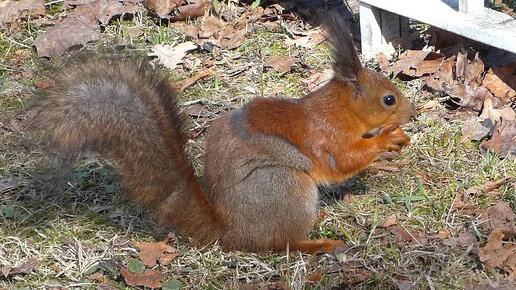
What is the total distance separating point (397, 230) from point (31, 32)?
275 centimetres

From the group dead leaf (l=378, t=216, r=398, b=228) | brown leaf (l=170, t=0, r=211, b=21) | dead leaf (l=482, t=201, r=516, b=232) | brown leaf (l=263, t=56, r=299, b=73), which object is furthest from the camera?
brown leaf (l=170, t=0, r=211, b=21)

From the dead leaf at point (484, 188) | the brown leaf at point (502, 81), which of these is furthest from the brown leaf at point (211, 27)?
the dead leaf at point (484, 188)

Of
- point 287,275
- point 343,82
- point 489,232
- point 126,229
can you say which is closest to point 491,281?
point 489,232

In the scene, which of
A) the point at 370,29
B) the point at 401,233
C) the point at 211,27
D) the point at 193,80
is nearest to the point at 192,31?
the point at 211,27

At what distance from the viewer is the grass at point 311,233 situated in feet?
9.22

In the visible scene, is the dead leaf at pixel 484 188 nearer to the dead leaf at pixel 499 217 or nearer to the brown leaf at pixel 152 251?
the dead leaf at pixel 499 217

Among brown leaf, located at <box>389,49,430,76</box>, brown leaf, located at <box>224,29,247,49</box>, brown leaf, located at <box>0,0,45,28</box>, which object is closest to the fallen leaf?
brown leaf, located at <box>389,49,430,76</box>

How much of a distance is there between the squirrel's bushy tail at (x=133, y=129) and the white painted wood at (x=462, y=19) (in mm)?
1646

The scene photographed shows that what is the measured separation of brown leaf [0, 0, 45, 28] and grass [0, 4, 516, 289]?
951 millimetres

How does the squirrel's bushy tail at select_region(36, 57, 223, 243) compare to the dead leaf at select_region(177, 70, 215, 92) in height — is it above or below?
above

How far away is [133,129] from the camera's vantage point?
260 centimetres

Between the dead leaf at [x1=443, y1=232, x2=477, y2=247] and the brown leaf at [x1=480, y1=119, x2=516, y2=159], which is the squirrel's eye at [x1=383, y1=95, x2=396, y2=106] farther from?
the brown leaf at [x1=480, y1=119, x2=516, y2=159]

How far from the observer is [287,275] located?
9.18 feet

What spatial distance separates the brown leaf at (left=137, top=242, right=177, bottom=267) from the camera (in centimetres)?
290
